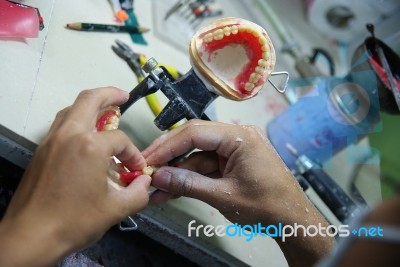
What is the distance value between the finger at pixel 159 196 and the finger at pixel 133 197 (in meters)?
0.10

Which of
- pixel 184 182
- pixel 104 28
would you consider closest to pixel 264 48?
pixel 184 182

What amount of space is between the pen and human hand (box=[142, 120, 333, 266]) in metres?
0.37

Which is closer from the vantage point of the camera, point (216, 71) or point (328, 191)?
point (216, 71)

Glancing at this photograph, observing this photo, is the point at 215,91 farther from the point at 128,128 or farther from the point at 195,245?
the point at 195,245

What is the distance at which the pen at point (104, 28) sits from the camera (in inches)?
33.3

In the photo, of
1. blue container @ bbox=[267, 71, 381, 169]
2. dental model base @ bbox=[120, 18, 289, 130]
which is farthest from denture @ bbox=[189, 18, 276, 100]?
blue container @ bbox=[267, 71, 381, 169]

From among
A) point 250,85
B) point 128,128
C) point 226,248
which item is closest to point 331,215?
point 226,248

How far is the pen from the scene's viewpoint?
846 mm

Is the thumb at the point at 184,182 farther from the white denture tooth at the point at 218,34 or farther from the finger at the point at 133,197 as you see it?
the white denture tooth at the point at 218,34

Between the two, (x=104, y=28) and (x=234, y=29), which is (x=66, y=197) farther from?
(x=104, y=28)

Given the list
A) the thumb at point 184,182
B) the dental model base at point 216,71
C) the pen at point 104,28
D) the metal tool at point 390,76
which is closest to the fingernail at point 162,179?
the thumb at point 184,182

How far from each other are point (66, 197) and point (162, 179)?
0.74 ft

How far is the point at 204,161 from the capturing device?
757 mm

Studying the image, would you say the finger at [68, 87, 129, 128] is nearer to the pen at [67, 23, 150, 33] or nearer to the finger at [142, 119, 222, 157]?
the finger at [142, 119, 222, 157]
